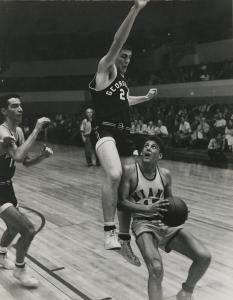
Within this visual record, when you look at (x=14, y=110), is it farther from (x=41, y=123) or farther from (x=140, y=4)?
(x=140, y=4)

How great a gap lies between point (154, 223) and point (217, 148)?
8.98 meters

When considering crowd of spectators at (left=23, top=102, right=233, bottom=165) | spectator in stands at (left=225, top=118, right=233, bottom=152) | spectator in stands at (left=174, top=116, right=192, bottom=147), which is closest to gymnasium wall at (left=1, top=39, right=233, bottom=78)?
crowd of spectators at (left=23, top=102, right=233, bottom=165)

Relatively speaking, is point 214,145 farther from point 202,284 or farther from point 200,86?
point 202,284

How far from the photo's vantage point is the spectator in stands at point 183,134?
14219 millimetres

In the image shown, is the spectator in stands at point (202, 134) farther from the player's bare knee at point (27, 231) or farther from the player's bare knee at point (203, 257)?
the player's bare knee at point (203, 257)

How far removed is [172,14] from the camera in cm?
1470

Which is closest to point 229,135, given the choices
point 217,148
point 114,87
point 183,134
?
point 217,148

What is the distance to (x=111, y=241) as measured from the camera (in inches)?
142

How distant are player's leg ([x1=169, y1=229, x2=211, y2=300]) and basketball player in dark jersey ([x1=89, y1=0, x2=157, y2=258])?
47 centimetres

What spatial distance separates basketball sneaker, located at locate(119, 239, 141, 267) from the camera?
12.2 feet

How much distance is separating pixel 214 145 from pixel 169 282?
804cm

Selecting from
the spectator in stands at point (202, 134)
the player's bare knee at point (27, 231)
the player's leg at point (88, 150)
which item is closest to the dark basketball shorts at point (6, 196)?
the player's bare knee at point (27, 231)

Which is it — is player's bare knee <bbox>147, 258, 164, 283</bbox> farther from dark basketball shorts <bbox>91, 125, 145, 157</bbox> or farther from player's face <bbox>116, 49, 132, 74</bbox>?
player's face <bbox>116, 49, 132, 74</bbox>

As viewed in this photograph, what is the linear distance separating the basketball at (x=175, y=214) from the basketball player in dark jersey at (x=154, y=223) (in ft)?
0.17
